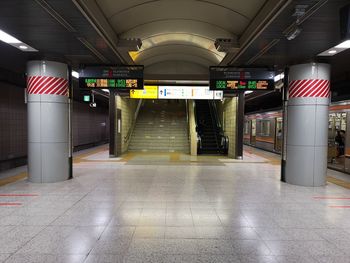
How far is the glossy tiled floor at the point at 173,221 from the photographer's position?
8.93ft

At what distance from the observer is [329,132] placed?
29.6 feet

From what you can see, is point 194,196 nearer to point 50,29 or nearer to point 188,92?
point 50,29

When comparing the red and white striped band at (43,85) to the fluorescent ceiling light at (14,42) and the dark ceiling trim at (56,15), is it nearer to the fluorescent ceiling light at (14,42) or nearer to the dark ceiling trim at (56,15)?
the fluorescent ceiling light at (14,42)

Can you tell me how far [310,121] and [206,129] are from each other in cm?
866

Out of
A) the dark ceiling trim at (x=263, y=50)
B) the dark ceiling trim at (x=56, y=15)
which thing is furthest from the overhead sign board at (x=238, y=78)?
the dark ceiling trim at (x=56, y=15)

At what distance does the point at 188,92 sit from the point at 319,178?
5.36 m

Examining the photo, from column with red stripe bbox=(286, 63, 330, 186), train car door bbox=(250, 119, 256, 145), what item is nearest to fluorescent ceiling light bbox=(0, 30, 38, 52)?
column with red stripe bbox=(286, 63, 330, 186)

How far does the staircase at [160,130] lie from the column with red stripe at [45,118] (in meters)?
7.45

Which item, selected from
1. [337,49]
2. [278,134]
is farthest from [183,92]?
[278,134]

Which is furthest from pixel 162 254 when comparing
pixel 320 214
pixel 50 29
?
pixel 50 29

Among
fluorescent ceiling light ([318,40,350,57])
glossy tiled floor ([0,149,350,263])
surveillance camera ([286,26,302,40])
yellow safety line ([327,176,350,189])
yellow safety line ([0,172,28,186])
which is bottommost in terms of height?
yellow safety line ([327,176,350,189])

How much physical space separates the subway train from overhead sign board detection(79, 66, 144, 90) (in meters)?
5.86

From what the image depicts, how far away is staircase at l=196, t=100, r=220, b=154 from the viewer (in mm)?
12773

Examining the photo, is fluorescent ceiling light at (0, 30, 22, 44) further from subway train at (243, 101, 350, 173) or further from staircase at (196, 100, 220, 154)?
staircase at (196, 100, 220, 154)
